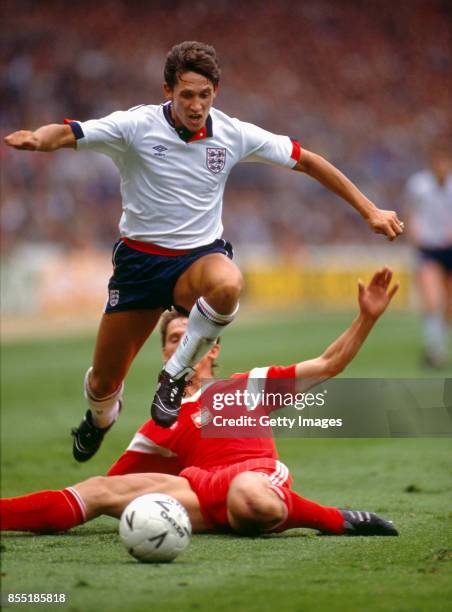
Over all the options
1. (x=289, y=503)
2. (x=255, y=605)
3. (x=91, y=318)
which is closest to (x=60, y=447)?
(x=289, y=503)

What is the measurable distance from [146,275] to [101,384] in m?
0.96

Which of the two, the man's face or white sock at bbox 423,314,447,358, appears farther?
white sock at bbox 423,314,447,358

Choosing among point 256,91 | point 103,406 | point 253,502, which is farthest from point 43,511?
point 256,91

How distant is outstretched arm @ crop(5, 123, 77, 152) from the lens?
16.2 feet

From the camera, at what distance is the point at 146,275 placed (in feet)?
19.4

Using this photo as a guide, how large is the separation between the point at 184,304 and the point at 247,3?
23690 mm

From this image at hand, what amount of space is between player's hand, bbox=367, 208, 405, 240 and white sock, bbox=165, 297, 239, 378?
34.1 inches

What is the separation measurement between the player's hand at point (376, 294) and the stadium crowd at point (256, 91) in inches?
661

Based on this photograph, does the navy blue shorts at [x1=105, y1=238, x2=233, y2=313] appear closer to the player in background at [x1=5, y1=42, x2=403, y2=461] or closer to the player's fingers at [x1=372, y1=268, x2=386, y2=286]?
the player in background at [x1=5, y1=42, x2=403, y2=461]

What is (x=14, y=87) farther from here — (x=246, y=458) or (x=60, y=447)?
(x=246, y=458)

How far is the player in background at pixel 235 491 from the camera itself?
17.1 ft

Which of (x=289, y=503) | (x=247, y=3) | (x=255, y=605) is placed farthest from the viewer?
(x=247, y=3)

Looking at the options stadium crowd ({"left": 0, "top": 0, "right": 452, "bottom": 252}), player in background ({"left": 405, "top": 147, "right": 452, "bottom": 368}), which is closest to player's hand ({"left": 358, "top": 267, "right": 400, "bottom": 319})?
player in background ({"left": 405, "top": 147, "right": 452, "bottom": 368})

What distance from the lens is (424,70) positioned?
29.7m
